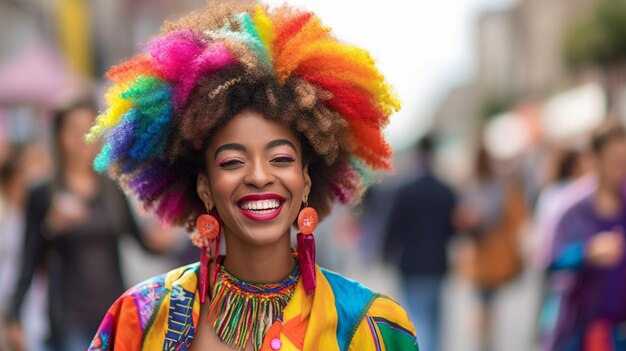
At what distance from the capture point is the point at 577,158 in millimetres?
8492

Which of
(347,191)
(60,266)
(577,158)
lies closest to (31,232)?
(60,266)

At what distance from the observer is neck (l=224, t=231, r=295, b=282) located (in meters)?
3.50

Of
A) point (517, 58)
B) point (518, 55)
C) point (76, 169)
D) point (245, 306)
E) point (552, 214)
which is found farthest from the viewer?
point (518, 55)

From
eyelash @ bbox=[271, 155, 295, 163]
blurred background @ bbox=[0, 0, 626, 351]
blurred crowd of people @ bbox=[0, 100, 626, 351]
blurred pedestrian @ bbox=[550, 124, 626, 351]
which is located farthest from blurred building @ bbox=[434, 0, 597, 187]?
eyelash @ bbox=[271, 155, 295, 163]

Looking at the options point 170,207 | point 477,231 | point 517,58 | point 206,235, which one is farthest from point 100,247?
point 517,58

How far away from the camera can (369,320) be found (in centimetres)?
340

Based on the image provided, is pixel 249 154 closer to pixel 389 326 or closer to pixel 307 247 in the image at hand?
pixel 307 247

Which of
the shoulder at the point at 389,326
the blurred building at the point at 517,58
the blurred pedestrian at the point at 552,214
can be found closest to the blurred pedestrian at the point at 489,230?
the blurred pedestrian at the point at 552,214

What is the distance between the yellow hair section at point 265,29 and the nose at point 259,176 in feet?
1.17

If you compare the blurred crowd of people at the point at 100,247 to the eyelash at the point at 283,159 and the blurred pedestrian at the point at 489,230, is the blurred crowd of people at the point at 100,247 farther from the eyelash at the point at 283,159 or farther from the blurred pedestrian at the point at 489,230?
the eyelash at the point at 283,159

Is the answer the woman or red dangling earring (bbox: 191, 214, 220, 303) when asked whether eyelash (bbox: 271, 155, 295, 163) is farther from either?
red dangling earring (bbox: 191, 214, 220, 303)

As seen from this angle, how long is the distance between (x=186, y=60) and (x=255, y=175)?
1.33 ft

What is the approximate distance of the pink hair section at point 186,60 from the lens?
11.0ft

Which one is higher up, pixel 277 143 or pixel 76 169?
pixel 76 169
